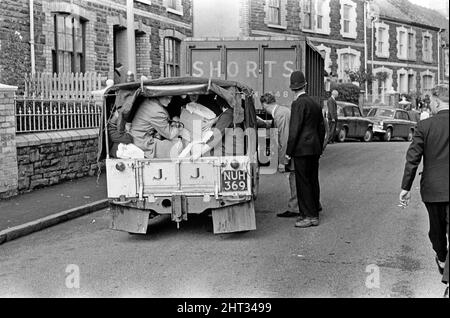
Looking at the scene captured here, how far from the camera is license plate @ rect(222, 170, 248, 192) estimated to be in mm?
8422

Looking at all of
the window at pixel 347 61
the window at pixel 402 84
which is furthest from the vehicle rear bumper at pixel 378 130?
the window at pixel 402 84

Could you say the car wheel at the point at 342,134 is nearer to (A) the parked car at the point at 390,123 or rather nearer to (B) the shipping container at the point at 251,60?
(A) the parked car at the point at 390,123

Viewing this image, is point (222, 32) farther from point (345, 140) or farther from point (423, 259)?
point (423, 259)

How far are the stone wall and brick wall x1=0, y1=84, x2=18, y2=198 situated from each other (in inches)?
8.5

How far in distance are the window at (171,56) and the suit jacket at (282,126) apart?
1455 cm

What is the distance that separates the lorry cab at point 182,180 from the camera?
8.45 m

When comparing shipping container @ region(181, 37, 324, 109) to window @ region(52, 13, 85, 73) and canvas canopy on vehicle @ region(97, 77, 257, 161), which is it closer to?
window @ region(52, 13, 85, 73)

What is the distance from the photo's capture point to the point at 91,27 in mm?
19828

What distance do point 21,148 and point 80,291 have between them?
6416mm

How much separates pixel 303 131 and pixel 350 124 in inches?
728

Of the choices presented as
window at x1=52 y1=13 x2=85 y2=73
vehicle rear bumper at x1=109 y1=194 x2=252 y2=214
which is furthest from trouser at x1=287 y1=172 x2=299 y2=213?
window at x1=52 y1=13 x2=85 y2=73

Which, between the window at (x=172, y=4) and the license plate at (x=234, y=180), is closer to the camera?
the license plate at (x=234, y=180)

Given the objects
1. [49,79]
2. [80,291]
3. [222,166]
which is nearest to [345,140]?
[49,79]
